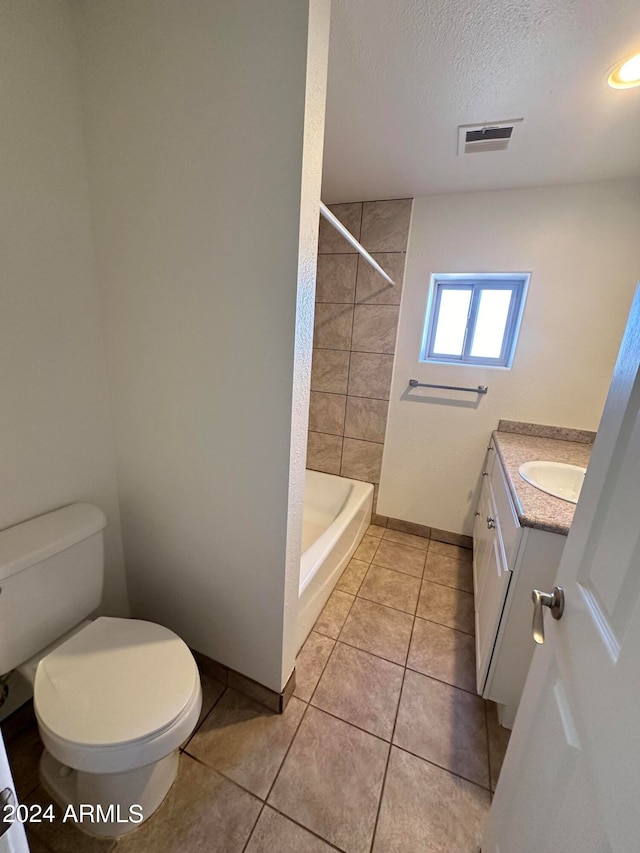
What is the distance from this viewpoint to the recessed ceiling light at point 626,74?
3.41ft

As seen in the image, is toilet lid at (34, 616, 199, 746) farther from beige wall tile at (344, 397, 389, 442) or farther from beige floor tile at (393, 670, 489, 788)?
beige wall tile at (344, 397, 389, 442)

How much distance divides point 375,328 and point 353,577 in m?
1.64

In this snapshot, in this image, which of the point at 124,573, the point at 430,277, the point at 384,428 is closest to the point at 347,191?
the point at 430,277

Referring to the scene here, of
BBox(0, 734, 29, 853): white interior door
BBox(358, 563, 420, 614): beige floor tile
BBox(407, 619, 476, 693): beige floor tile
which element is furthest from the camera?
BBox(358, 563, 420, 614): beige floor tile

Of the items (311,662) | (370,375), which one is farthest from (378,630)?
(370,375)

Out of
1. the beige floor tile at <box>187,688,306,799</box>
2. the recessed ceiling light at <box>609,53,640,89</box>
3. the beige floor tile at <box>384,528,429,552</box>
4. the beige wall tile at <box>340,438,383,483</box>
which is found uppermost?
the recessed ceiling light at <box>609,53,640,89</box>

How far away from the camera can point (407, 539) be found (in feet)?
8.23

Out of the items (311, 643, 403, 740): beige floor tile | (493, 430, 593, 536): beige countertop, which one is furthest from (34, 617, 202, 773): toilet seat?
(493, 430, 593, 536): beige countertop

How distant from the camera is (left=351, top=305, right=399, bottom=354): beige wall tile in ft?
7.48

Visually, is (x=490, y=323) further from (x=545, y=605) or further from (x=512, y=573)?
(x=545, y=605)

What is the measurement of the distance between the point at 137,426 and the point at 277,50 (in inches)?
45.8

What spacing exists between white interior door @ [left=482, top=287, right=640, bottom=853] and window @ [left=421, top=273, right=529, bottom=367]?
1653 millimetres

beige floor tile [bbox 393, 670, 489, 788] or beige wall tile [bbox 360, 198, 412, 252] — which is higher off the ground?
beige wall tile [bbox 360, 198, 412, 252]

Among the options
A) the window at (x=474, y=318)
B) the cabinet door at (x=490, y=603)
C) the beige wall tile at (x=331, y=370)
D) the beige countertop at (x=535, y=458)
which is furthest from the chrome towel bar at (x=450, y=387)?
the cabinet door at (x=490, y=603)
